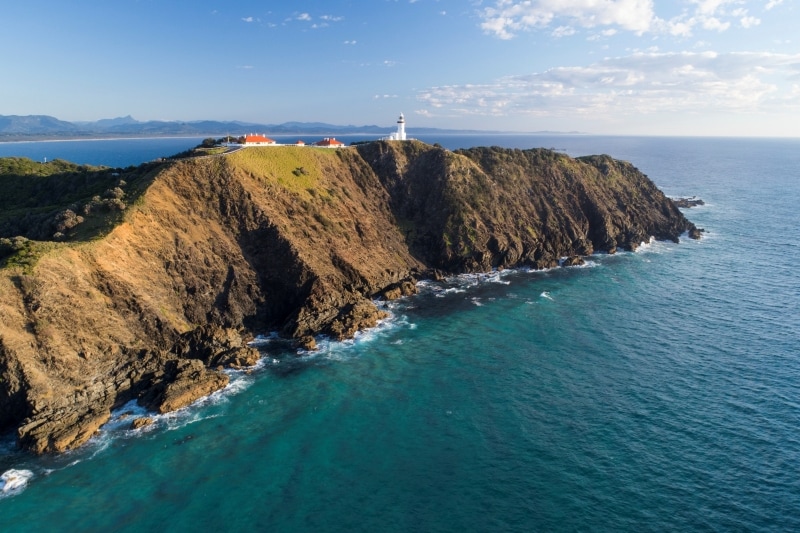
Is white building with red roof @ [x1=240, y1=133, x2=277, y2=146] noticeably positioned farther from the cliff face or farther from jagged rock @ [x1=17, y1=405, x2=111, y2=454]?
jagged rock @ [x1=17, y1=405, x2=111, y2=454]

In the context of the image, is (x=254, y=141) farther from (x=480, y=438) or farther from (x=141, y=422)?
(x=480, y=438)

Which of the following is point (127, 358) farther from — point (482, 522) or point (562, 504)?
point (562, 504)

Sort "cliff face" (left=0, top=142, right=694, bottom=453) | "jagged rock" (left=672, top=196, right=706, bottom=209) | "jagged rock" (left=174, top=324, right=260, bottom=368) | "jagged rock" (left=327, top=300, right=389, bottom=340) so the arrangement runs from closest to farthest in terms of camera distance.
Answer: "cliff face" (left=0, top=142, right=694, bottom=453)
"jagged rock" (left=174, top=324, right=260, bottom=368)
"jagged rock" (left=327, top=300, right=389, bottom=340)
"jagged rock" (left=672, top=196, right=706, bottom=209)

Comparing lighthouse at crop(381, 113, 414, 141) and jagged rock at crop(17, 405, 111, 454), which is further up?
lighthouse at crop(381, 113, 414, 141)

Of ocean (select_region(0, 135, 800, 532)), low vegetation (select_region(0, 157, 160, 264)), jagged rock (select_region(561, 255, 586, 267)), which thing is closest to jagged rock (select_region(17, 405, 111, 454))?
ocean (select_region(0, 135, 800, 532))

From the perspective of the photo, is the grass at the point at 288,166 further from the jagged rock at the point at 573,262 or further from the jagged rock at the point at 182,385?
the jagged rock at the point at 573,262

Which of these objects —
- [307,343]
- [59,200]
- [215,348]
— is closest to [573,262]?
[307,343]

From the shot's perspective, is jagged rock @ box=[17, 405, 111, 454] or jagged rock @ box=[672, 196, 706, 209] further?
jagged rock @ box=[672, 196, 706, 209]
